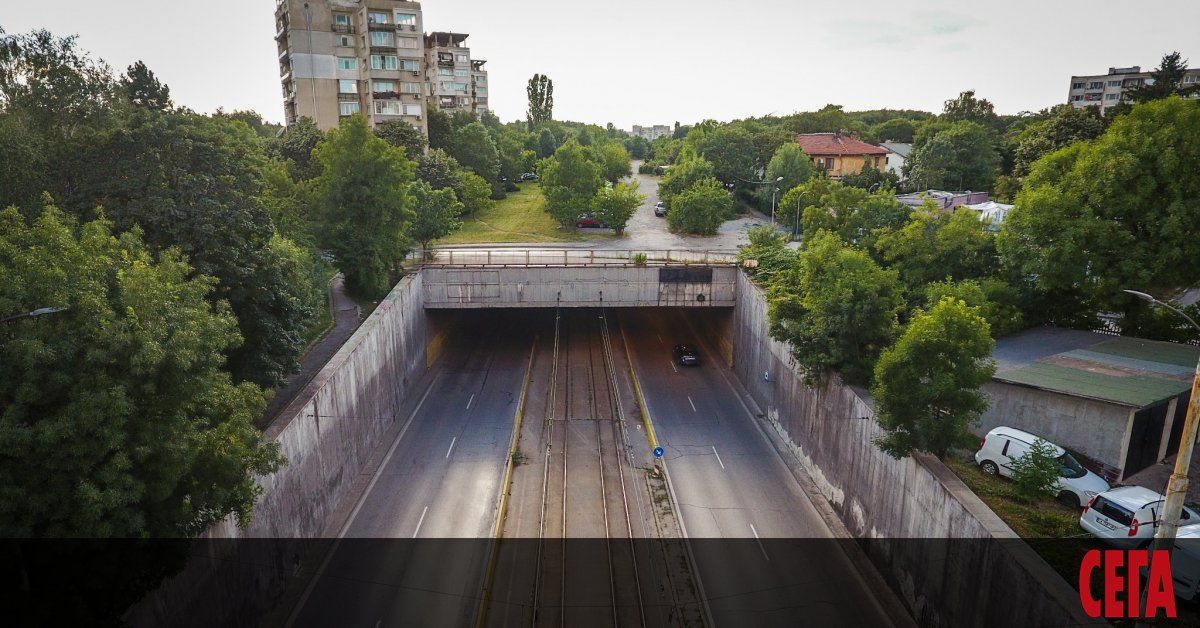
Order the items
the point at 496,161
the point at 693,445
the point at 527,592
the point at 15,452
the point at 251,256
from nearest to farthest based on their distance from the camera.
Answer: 1. the point at 15,452
2. the point at 527,592
3. the point at 251,256
4. the point at 693,445
5. the point at 496,161

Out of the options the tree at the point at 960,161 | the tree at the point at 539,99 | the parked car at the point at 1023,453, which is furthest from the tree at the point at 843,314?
the tree at the point at 539,99

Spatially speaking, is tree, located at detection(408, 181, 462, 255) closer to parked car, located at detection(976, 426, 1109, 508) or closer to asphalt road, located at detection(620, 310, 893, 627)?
asphalt road, located at detection(620, 310, 893, 627)

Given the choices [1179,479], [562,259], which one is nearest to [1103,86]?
[562,259]

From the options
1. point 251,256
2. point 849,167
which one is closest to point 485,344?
point 251,256

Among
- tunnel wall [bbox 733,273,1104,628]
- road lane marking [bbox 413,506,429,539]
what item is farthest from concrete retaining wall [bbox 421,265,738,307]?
road lane marking [bbox 413,506,429,539]

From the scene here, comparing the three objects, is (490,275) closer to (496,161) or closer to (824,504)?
(824,504)

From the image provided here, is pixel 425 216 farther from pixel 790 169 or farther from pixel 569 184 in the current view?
pixel 790 169

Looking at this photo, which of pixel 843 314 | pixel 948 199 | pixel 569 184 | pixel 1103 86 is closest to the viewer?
pixel 843 314
